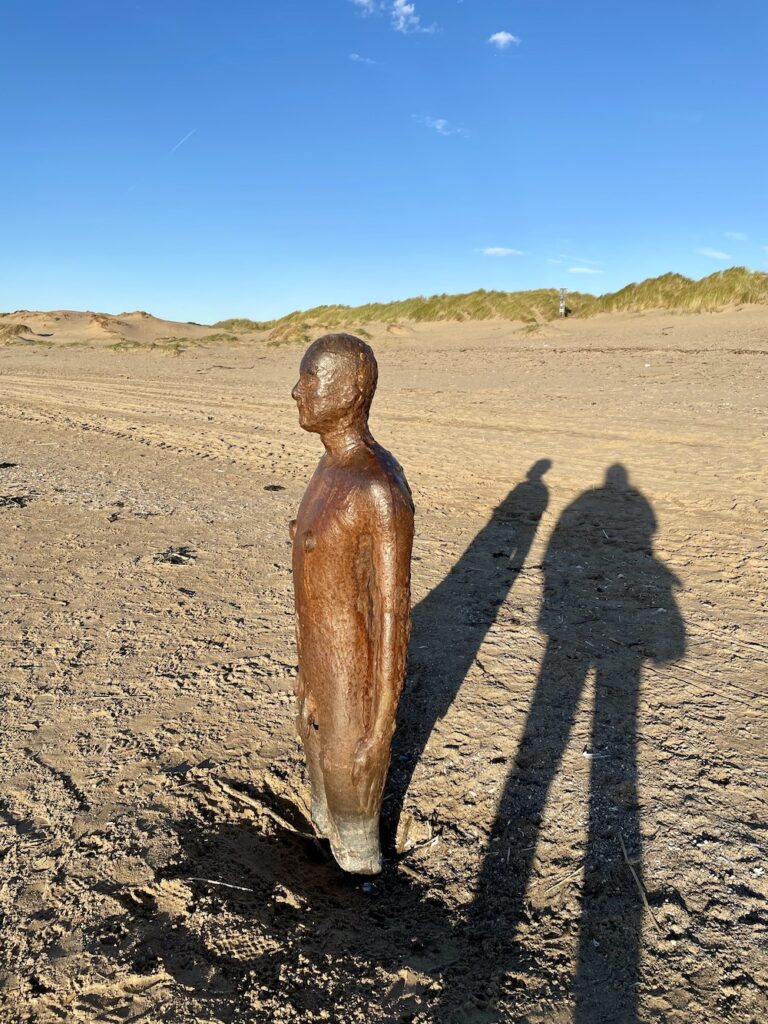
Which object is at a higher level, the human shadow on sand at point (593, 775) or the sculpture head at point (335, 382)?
the sculpture head at point (335, 382)

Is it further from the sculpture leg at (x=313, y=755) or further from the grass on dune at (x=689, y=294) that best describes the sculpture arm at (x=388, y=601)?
the grass on dune at (x=689, y=294)

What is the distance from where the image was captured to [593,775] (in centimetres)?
314

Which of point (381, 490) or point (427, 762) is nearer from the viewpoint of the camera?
point (381, 490)

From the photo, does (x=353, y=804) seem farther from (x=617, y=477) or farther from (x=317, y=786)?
(x=617, y=477)

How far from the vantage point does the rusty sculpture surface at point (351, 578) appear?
2262 millimetres

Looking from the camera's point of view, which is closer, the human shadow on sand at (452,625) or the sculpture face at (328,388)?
the sculpture face at (328,388)

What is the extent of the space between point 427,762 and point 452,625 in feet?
4.37

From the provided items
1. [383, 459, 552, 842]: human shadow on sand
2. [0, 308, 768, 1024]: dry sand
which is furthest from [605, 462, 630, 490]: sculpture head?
[383, 459, 552, 842]: human shadow on sand

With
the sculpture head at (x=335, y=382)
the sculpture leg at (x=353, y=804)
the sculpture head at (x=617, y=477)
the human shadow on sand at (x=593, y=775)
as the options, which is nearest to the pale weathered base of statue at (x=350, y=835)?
the sculpture leg at (x=353, y=804)

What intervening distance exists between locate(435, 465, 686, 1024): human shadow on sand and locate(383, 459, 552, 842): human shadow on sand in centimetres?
37

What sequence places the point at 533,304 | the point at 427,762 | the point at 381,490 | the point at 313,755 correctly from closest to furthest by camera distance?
the point at 381,490 → the point at 313,755 → the point at 427,762 → the point at 533,304

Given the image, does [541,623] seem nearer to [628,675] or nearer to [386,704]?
[628,675]

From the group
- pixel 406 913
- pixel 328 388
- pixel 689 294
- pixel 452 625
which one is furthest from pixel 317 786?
pixel 689 294

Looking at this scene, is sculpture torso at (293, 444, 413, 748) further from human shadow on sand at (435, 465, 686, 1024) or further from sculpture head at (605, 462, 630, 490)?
sculpture head at (605, 462, 630, 490)
